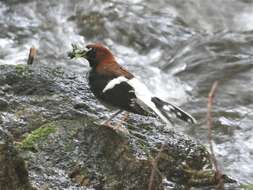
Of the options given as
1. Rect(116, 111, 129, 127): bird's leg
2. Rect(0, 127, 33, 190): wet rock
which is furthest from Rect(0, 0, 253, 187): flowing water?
Rect(0, 127, 33, 190): wet rock

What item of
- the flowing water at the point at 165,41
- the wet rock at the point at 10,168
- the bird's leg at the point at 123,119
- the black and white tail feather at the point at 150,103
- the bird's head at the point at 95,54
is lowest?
the flowing water at the point at 165,41

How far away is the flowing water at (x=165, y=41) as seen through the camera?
7.77 m

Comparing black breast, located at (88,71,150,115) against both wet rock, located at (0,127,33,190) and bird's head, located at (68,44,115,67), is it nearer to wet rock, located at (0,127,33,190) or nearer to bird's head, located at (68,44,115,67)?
bird's head, located at (68,44,115,67)

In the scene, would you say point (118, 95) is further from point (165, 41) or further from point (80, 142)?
point (165, 41)

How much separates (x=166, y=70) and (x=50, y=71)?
11.6ft

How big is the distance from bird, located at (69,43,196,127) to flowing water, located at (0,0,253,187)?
2.37 meters

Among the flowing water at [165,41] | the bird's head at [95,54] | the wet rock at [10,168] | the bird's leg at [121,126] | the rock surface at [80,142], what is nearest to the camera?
the wet rock at [10,168]

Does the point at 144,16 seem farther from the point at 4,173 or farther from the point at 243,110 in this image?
the point at 4,173

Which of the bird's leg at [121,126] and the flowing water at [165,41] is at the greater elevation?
the bird's leg at [121,126]

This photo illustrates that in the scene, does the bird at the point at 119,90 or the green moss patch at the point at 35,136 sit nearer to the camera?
the green moss patch at the point at 35,136

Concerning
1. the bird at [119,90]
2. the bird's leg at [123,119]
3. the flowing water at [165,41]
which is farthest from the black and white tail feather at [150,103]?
the flowing water at [165,41]

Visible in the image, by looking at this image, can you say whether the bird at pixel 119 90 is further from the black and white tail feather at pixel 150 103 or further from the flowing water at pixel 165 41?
the flowing water at pixel 165 41

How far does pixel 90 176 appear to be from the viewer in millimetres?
3838

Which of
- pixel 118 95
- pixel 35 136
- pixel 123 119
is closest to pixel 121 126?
pixel 123 119
